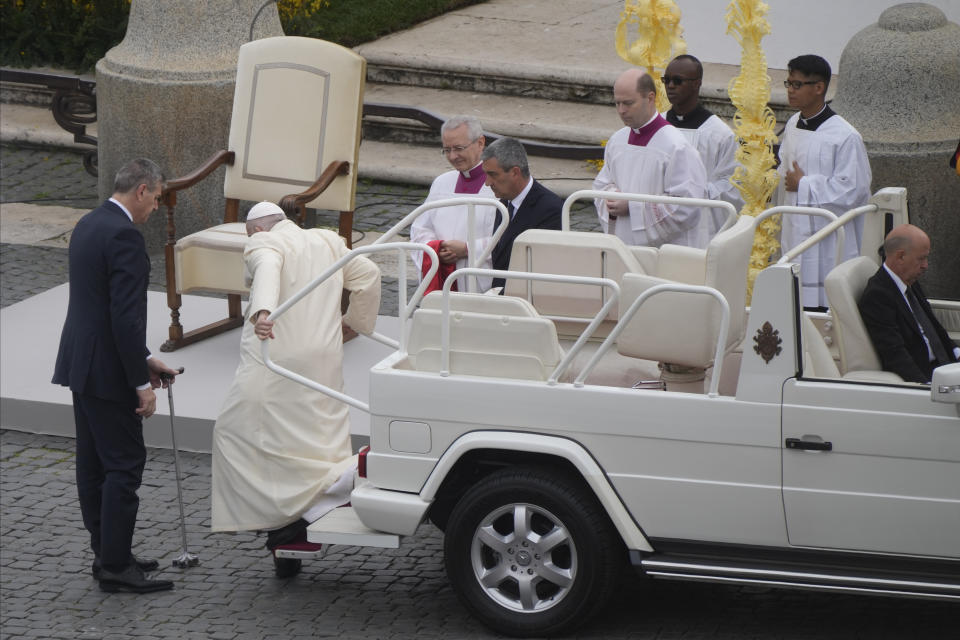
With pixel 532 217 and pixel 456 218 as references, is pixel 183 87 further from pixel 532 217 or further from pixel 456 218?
pixel 532 217

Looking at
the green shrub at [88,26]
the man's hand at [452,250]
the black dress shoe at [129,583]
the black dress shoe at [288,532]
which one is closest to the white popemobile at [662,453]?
the black dress shoe at [288,532]

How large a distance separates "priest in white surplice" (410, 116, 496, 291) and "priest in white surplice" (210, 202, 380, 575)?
1053 mm

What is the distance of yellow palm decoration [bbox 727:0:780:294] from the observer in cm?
870

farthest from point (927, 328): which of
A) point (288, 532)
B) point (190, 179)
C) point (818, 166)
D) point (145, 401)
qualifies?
point (190, 179)

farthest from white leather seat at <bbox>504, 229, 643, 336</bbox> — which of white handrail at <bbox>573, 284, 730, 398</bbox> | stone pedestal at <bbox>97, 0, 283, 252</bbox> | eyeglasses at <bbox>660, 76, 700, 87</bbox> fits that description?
stone pedestal at <bbox>97, 0, 283, 252</bbox>

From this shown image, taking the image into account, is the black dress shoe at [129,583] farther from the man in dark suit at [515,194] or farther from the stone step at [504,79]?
the stone step at [504,79]

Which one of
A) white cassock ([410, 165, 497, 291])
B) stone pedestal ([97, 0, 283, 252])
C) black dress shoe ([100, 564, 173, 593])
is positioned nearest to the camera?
black dress shoe ([100, 564, 173, 593])

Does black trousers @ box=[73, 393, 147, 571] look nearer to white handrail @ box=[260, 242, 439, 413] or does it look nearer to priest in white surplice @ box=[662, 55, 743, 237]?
white handrail @ box=[260, 242, 439, 413]

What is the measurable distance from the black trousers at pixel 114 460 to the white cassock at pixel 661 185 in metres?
2.86

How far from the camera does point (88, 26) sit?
49.4 ft

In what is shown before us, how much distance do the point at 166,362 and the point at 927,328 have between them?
15.6 ft

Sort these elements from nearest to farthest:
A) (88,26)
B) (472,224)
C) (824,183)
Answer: (472,224) < (824,183) < (88,26)

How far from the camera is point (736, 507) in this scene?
5.67 m

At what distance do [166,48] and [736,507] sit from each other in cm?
730
